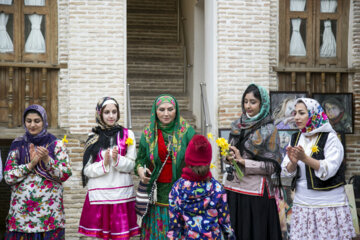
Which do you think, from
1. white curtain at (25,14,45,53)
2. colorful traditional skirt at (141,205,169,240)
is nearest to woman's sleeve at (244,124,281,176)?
colorful traditional skirt at (141,205,169,240)

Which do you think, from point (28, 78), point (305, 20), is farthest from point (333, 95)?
point (28, 78)

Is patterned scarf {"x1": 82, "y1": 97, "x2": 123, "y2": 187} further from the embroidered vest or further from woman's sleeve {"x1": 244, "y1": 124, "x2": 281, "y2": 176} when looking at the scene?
woman's sleeve {"x1": 244, "y1": 124, "x2": 281, "y2": 176}

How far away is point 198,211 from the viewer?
Result: 3.79m

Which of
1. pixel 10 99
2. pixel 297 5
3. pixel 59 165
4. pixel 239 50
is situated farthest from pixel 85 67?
pixel 297 5

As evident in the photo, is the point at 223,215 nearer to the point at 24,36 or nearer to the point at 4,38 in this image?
the point at 24,36

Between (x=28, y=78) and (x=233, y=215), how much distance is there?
16.6ft

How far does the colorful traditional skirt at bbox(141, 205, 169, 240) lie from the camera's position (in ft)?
15.0

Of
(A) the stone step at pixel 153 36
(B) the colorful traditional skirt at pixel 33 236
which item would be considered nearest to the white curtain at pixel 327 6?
(A) the stone step at pixel 153 36

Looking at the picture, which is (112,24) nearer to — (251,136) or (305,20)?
(305,20)

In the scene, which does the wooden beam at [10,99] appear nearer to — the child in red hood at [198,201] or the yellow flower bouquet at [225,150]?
the yellow flower bouquet at [225,150]

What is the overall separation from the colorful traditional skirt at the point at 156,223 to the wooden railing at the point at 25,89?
13.5ft

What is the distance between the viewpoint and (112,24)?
7910mm

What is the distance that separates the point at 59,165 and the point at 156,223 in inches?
45.9

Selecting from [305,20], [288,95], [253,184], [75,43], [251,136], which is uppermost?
[305,20]
